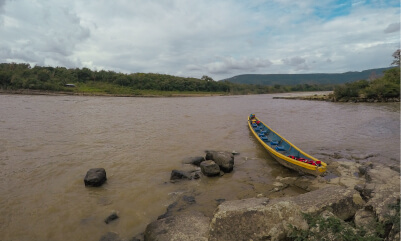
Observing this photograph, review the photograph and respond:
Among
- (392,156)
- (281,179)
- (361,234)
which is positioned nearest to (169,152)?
(281,179)

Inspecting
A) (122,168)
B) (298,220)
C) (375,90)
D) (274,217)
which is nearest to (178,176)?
(122,168)

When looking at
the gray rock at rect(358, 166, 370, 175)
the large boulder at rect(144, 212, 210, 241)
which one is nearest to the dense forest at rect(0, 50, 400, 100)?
the gray rock at rect(358, 166, 370, 175)

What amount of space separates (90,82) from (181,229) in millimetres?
88867

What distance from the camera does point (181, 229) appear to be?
16.7 ft

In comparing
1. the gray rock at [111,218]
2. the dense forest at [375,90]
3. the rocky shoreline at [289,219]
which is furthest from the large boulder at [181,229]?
the dense forest at [375,90]

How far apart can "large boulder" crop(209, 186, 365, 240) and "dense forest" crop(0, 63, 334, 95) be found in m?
71.1

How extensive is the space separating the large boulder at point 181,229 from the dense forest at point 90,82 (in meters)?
69.7

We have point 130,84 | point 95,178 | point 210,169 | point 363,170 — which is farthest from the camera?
point 130,84

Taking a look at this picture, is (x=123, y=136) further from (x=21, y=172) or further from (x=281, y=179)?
(x=281, y=179)

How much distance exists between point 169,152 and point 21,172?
6966mm

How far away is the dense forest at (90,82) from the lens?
6084 centimetres

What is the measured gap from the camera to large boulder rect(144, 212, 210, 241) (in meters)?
4.83

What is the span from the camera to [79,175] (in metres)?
9.72

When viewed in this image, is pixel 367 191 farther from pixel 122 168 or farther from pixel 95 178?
pixel 122 168
